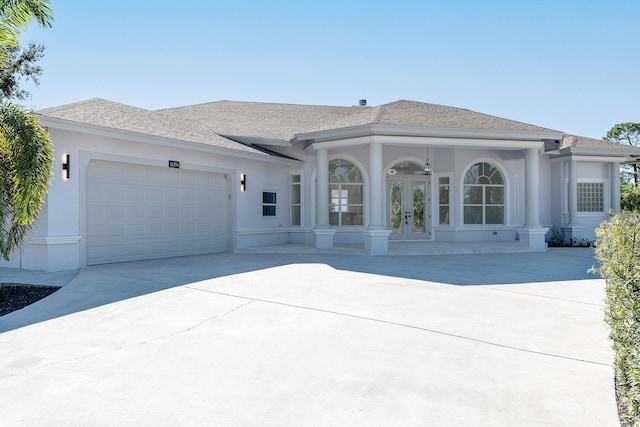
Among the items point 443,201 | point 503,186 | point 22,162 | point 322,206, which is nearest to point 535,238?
point 503,186

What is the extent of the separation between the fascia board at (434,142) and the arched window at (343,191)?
5.96 ft

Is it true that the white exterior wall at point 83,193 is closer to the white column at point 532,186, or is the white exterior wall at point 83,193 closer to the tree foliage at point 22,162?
the tree foliage at point 22,162

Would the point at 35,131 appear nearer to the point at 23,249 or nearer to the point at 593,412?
the point at 23,249

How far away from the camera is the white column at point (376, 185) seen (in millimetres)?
11594

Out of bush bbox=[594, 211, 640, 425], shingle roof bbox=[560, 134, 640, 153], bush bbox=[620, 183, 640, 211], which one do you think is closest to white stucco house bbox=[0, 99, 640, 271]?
shingle roof bbox=[560, 134, 640, 153]

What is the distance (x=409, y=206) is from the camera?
1516 cm

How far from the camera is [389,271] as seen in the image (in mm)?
8703

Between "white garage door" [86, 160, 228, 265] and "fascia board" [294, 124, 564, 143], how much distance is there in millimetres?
3636

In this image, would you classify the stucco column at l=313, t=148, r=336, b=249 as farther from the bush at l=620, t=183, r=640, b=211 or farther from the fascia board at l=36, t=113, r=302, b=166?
the bush at l=620, t=183, r=640, b=211

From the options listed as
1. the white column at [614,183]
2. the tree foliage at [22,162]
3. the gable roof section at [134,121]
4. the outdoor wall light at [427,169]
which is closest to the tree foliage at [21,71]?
the gable roof section at [134,121]

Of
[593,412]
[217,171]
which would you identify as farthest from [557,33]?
[593,412]

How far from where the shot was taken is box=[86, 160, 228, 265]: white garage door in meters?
9.59

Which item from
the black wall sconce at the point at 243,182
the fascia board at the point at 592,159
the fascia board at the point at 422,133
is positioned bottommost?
the black wall sconce at the point at 243,182

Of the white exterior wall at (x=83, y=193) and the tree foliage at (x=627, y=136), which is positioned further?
the tree foliage at (x=627, y=136)
